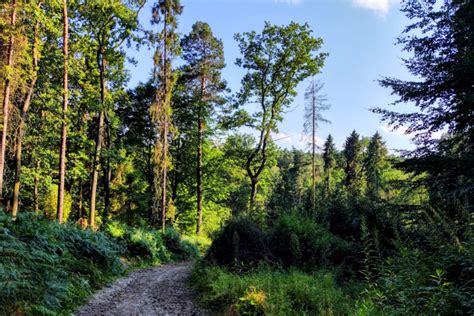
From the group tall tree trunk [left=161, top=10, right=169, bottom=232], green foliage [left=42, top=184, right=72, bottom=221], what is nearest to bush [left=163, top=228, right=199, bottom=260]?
tall tree trunk [left=161, top=10, right=169, bottom=232]

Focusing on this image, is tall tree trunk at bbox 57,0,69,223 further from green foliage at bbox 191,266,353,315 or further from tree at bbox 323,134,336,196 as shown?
tree at bbox 323,134,336,196

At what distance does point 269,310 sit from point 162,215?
15190 mm

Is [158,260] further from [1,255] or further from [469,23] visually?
[469,23]

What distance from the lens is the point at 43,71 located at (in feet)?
57.0

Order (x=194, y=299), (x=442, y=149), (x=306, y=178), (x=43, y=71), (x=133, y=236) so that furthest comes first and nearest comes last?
1. (x=306, y=178)
2. (x=43, y=71)
3. (x=133, y=236)
4. (x=442, y=149)
5. (x=194, y=299)

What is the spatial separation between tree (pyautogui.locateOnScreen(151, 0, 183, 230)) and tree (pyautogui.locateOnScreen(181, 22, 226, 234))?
4.10 metres

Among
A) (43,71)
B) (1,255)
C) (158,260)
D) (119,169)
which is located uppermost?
(43,71)

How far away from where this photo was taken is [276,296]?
619 cm

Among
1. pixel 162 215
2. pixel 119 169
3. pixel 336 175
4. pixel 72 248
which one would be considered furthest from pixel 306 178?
pixel 72 248

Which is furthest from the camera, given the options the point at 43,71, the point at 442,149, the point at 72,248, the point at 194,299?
the point at 43,71

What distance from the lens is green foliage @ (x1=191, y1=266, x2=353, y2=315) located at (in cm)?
568

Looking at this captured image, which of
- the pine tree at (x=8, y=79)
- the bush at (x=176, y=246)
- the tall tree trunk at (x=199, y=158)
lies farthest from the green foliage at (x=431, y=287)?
the tall tree trunk at (x=199, y=158)

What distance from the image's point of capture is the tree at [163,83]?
65.3 ft

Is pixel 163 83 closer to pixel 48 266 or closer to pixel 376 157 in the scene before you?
pixel 48 266
